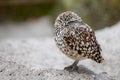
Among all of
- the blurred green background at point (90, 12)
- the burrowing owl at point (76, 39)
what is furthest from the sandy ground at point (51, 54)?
the blurred green background at point (90, 12)

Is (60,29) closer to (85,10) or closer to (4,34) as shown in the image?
(85,10)

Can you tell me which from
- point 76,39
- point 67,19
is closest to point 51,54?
point 67,19

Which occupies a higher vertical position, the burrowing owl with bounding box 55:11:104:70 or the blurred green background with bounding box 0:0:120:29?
the blurred green background with bounding box 0:0:120:29

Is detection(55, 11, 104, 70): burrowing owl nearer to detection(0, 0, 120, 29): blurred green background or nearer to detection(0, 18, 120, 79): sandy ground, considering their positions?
detection(0, 18, 120, 79): sandy ground

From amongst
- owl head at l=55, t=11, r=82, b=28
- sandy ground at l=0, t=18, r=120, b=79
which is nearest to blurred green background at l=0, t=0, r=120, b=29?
sandy ground at l=0, t=18, r=120, b=79

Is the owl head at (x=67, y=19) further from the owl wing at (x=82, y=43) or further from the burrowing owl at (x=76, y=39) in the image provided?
the owl wing at (x=82, y=43)

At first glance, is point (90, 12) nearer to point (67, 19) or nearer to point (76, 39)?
point (67, 19)

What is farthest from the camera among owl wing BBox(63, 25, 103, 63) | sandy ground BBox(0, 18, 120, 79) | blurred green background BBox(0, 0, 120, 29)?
blurred green background BBox(0, 0, 120, 29)
